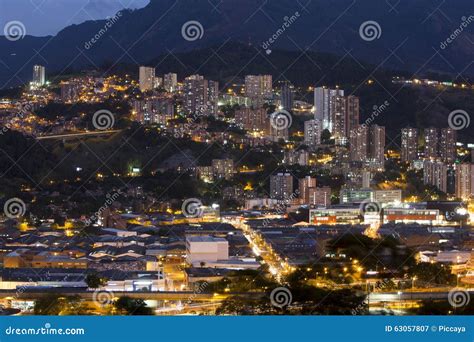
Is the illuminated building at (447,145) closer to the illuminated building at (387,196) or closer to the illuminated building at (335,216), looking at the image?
the illuminated building at (387,196)

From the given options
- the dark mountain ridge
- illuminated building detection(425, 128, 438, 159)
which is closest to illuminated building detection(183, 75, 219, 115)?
the dark mountain ridge

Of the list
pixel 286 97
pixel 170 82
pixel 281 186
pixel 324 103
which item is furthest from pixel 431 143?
pixel 170 82

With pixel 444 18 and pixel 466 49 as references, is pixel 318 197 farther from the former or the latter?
pixel 444 18

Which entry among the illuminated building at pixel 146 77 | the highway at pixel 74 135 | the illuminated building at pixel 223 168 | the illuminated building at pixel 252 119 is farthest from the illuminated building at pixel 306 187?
the illuminated building at pixel 146 77

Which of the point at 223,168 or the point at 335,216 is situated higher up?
the point at 223,168

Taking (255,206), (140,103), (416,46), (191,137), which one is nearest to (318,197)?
(255,206)

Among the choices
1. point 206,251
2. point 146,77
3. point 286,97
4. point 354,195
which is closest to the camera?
point 206,251

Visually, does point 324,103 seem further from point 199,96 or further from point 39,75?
point 39,75
